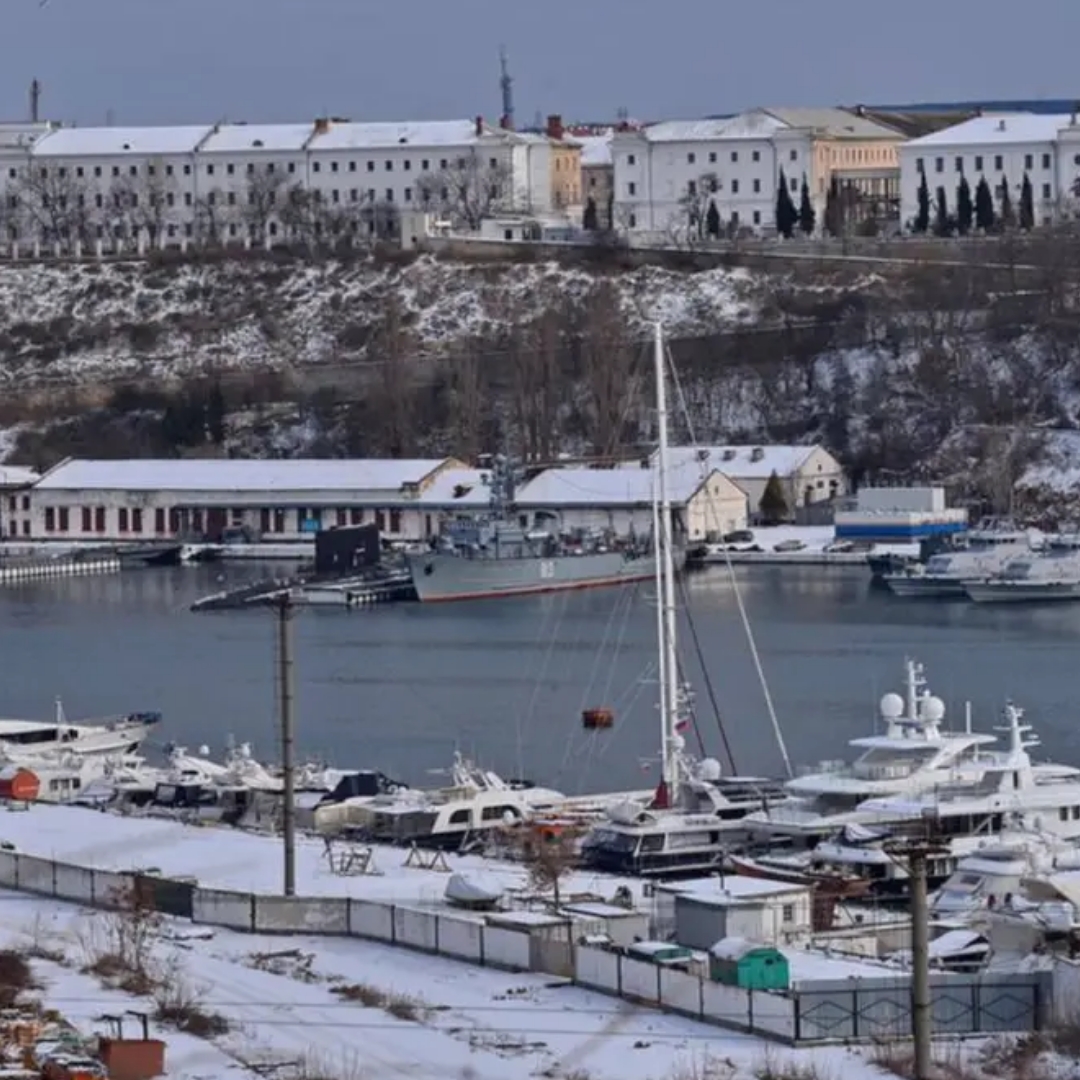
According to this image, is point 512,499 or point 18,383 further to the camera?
point 18,383

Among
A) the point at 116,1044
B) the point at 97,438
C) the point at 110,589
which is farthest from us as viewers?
the point at 97,438

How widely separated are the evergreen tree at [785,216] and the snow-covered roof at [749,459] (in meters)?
7.26

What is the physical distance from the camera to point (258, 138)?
127 ft

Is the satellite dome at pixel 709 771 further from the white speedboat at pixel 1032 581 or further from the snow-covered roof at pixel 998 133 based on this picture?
the snow-covered roof at pixel 998 133

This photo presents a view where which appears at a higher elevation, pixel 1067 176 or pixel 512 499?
pixel 1067 176

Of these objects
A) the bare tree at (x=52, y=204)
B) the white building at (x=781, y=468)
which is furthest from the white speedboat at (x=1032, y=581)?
the bare tree at (x=52, y=204)

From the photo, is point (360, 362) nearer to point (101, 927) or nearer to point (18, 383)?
point (18, 383)

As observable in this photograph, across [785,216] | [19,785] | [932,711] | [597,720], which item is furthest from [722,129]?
[932,711]

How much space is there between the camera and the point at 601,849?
11.1 meters

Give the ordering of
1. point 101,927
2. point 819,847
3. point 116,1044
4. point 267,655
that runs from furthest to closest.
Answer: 1. point 267,655
2. point 819,847
3. point 101,927
4. point 116,1044

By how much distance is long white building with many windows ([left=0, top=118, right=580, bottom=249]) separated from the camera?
3716 centimetres

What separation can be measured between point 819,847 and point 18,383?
22272mm

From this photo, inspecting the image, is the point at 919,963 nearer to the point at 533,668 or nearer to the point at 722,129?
the point at 533,668

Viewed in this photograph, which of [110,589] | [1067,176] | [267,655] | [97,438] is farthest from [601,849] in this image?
[1067,176]
